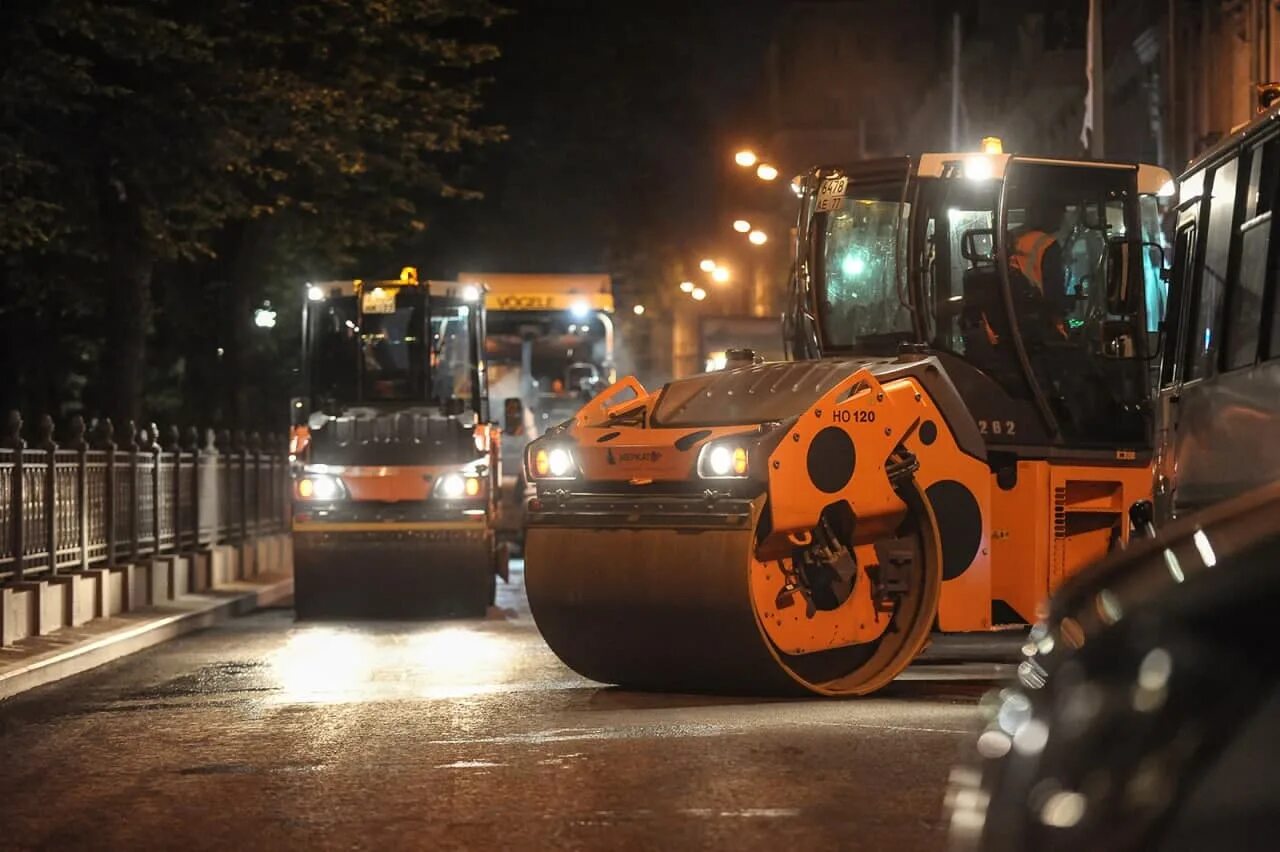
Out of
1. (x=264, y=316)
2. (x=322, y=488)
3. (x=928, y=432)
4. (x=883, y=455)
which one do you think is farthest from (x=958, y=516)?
(x=264, y=316)

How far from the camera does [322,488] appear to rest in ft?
67.9

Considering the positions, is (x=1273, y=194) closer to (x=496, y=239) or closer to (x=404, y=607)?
(x=404, y=607)

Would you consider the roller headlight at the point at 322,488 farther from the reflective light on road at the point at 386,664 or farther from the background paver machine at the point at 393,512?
the reflective light on road at the point at 386,664

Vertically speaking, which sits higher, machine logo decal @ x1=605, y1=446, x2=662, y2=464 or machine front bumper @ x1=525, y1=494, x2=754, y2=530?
machine logo decal @ x1=605, y1=446, x2=662, y2=464

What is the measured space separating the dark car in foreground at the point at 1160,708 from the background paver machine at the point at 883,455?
774 cm

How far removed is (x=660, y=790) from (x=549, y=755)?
3.92 ft

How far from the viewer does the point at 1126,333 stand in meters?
13.5

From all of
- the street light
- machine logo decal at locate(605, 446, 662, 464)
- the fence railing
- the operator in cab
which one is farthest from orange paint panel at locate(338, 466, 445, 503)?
the street light

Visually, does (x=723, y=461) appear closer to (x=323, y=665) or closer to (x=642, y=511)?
(x=642, y=511)

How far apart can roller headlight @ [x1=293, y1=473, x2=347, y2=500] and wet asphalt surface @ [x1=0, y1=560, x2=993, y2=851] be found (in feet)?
19.7

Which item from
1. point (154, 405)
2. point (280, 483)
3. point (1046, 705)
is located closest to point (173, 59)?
point (280, 483)

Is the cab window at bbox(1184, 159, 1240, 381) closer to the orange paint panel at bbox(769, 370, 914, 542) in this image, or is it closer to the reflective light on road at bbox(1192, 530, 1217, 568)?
the orange paint panel at bbox(769, 370, 914, 542)

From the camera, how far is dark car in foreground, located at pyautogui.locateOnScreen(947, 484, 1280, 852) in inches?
122

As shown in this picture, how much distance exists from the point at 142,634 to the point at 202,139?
471 inches
